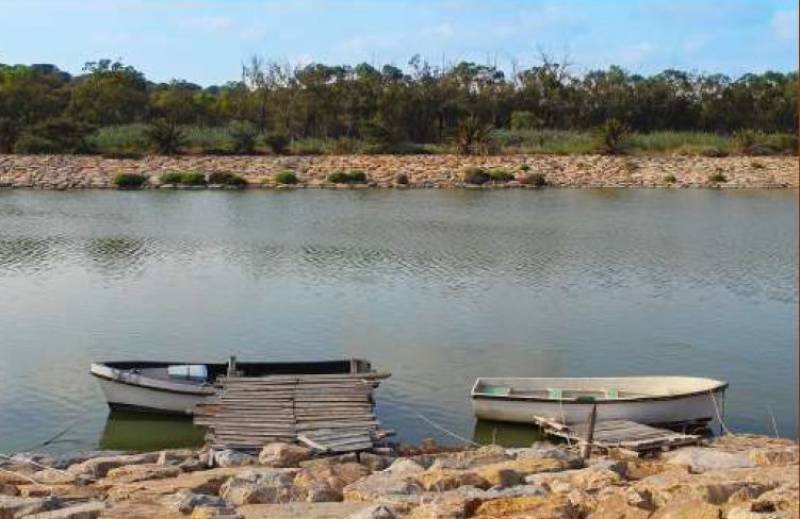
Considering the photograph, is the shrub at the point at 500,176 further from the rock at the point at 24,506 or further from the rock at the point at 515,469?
the rock at the point at 24,506

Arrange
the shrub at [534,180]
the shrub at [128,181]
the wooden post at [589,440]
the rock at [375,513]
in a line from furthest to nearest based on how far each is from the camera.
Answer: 1. the shrub at [534,180]
2. the shrub at [128,181]
3. the wooden post at [589,440]
4. the rock at [375,513]

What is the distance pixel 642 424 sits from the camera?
15.2 m

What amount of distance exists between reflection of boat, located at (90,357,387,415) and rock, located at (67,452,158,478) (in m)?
2.38

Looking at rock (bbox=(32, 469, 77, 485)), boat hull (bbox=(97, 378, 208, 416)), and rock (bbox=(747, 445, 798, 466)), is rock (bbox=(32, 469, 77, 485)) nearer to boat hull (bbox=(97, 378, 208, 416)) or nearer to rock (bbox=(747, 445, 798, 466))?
boat hull (bbox=(97, 378, 208, 416))

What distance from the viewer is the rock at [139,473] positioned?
11844 mm

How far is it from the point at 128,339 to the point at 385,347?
211 inches

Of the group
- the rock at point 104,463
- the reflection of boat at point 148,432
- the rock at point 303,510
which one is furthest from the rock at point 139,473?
the reflection of boat at point 148,432

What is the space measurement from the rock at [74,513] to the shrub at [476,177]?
49.3m

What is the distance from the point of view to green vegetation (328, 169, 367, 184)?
57.7 metres

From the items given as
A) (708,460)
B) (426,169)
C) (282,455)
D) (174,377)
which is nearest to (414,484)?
(282,455)

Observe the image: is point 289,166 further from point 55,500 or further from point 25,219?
point 55,500

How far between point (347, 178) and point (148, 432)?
42701mm

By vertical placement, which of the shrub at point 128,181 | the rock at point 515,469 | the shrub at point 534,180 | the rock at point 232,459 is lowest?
the rock at point 232,459

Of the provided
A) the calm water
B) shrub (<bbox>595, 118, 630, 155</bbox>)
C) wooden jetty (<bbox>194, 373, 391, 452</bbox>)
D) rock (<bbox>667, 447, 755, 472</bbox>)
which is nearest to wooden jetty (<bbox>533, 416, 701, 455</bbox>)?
rock (<bbox>667, 447, 755, 472</bbox>)
